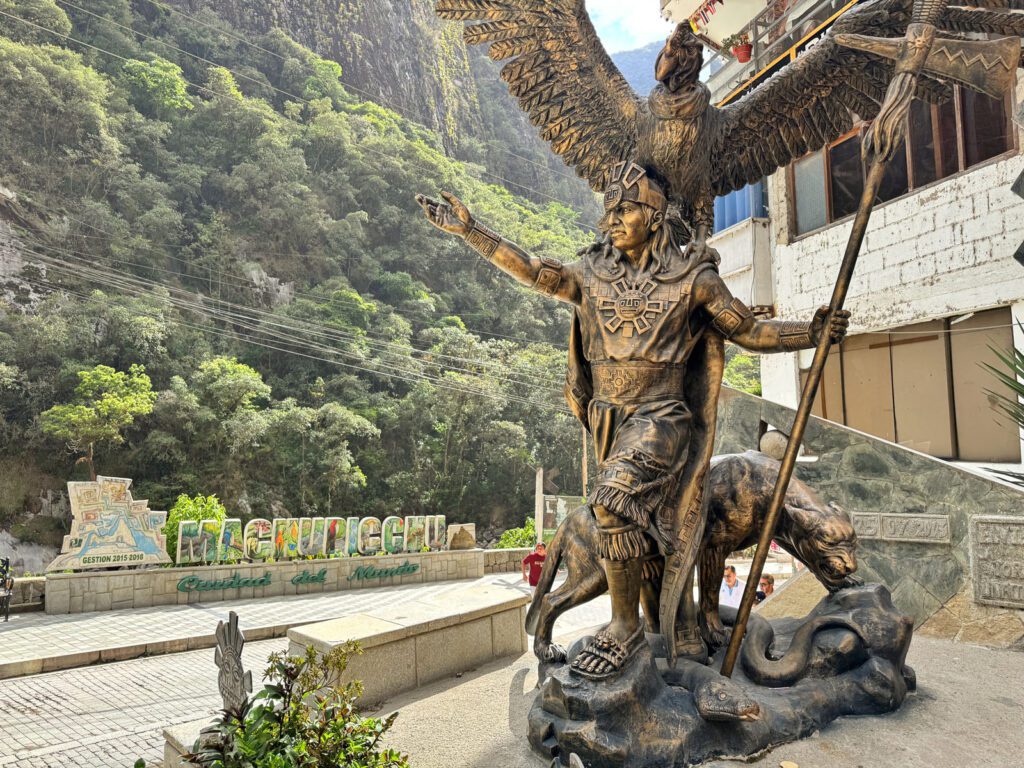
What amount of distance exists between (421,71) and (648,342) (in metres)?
54.3

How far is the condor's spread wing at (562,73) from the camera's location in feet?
13.7

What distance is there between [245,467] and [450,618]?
2510 centimetres

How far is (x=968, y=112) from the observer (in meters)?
9.23

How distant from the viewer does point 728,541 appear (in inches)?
148

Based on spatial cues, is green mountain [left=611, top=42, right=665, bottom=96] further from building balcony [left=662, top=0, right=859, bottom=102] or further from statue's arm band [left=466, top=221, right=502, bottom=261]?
statue's arm band [left=466, top=221, right=502, bottom=261]

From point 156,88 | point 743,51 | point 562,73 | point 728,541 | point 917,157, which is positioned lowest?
point 728,541

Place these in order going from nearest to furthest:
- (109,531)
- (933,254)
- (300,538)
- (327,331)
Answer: (933,254) → (109,531) → (300,538) → (327,331)

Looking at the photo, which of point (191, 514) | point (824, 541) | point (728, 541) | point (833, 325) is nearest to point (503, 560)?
point (191, 514)

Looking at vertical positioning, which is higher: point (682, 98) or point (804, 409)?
point (682, 98)

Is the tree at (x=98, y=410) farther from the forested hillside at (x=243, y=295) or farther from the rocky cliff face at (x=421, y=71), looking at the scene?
the rocky cliff face at (x=421, y=71)

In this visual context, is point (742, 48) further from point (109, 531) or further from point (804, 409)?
point (109, 531)

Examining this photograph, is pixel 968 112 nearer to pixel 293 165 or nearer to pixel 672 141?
pixel 672 141

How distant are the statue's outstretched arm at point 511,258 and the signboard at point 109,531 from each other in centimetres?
1134

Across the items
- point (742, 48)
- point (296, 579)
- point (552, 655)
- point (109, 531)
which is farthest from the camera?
point (296, 579)
